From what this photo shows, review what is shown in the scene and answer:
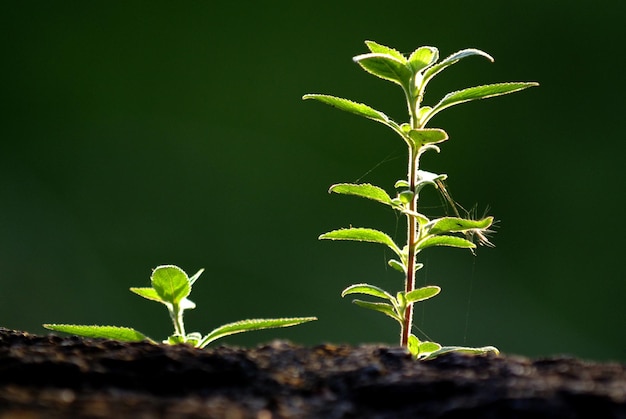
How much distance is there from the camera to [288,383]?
0.62m

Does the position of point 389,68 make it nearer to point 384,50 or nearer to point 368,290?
point 384,50

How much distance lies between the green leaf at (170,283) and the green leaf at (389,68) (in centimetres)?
31

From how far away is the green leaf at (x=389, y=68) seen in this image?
35.1 inches

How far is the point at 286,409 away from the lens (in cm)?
55

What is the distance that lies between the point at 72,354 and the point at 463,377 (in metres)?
0.34

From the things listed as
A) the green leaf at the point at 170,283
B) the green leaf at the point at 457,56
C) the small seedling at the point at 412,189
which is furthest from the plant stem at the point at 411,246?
the green leaf at the point at 170,283

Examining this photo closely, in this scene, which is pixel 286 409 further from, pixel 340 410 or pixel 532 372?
pixel 532 372

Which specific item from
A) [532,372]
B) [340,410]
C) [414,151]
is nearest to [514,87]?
[414,151]

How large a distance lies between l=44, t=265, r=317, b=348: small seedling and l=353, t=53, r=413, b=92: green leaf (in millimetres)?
303

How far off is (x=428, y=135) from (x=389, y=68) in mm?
123

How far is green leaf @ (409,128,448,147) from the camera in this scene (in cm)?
83

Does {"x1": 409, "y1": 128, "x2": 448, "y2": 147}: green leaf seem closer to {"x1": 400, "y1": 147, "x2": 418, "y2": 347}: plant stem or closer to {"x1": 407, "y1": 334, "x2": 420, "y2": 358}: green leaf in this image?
{"x1": 400, "y1": 147, "x2": 418, "y2": 347}: plant stem

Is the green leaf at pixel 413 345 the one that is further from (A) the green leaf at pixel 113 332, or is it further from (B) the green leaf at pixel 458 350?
(A) the green leaf at pixel 113 332

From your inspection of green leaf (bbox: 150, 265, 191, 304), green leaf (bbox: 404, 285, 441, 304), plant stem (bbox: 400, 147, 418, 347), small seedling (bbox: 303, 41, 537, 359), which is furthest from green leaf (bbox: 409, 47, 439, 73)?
green leaf (bbox: 150, 265, 191, 304)
